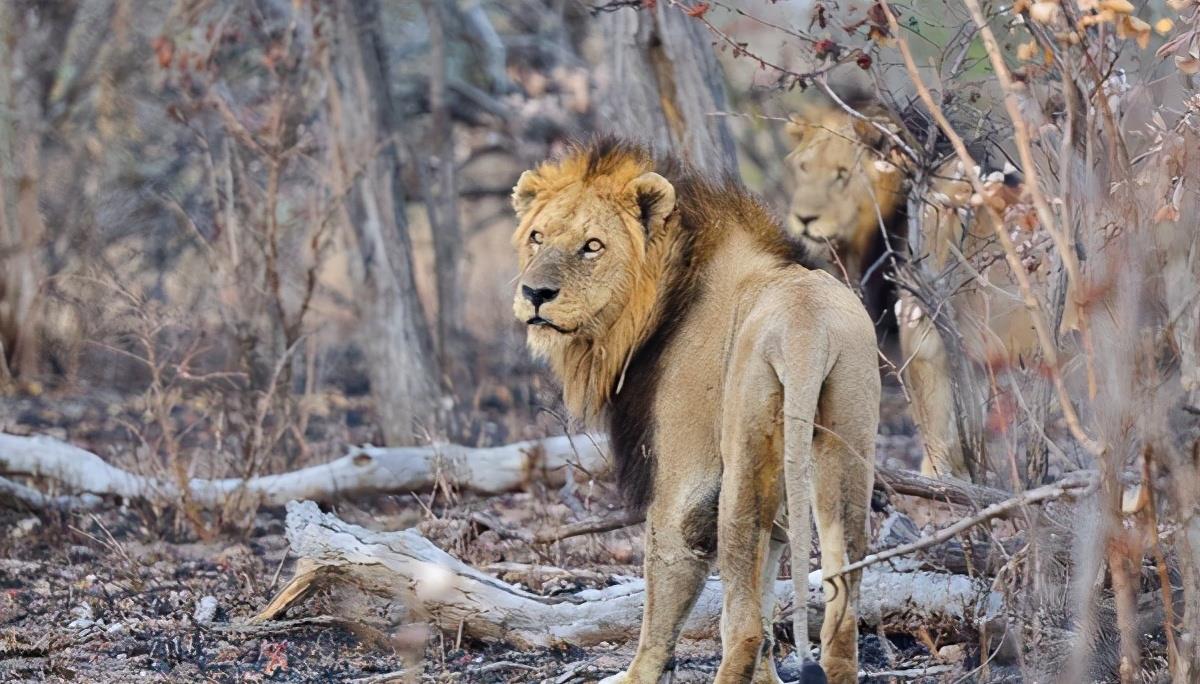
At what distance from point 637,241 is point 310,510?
1707 millimetres

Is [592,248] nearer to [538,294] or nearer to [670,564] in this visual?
[538,294]

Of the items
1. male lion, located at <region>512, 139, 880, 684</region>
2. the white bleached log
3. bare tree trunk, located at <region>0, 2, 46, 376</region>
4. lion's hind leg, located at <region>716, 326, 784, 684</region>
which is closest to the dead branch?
male lion, located at <region>512, 139, 880, 684</region>

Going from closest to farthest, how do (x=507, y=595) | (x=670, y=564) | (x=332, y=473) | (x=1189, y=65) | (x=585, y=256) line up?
(x=1189, y=65)
(x=670, y=564)
(x=585, y=256)
(x=507, y=595)
(x=332, y=473)

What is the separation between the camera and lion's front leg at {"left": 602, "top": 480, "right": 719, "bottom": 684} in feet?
12.7

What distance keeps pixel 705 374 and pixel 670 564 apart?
0.50m

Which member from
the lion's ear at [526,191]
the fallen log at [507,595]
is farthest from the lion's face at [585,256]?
the fallen log at [507,595]

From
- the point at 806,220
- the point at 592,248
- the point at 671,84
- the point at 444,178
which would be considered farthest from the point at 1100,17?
the point at 444,178

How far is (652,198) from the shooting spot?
162 inches

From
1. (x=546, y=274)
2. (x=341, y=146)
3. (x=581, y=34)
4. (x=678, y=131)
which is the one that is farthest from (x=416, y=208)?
(x=546, y=274)

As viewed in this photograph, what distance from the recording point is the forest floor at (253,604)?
15.3ft

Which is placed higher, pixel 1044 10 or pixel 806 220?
pixel 1044 10

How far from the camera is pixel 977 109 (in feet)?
16.5

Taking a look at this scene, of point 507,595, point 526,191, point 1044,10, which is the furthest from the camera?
point 507,595

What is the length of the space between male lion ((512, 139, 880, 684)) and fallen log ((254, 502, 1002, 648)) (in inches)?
27.8
